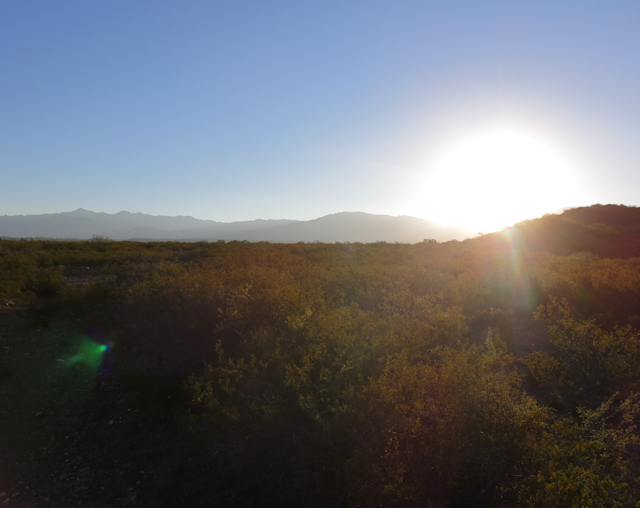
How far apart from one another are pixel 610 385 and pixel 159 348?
9.17 meters

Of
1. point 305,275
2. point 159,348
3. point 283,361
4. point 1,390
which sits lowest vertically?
point 1,390

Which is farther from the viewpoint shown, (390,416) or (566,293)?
(566,293)

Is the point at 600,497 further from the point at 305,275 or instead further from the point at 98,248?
the point at 98,248

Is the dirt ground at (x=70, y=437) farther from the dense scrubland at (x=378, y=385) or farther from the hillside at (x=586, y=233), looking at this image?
the hillside at (x=586, y=233)

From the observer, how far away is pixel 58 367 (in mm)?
8094

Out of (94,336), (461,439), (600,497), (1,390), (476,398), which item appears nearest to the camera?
(600,497)

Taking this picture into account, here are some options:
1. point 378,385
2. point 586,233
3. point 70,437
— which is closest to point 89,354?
point 70,437

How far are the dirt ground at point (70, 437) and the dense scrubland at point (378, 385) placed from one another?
0.26 m

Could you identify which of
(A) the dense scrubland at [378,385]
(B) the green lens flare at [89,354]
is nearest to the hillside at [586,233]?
(A) the dense scrubland at [378,385]

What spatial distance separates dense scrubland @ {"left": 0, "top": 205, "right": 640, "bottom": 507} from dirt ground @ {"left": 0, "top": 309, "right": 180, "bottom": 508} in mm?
261

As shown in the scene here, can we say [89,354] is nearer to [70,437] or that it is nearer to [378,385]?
[70,437]

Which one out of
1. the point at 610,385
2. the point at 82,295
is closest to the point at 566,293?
the point at 610,385

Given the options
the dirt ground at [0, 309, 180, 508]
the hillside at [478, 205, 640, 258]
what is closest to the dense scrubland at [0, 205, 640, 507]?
the dirt ground at [0, 309, 180, 508]

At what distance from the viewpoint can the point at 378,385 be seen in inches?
173
